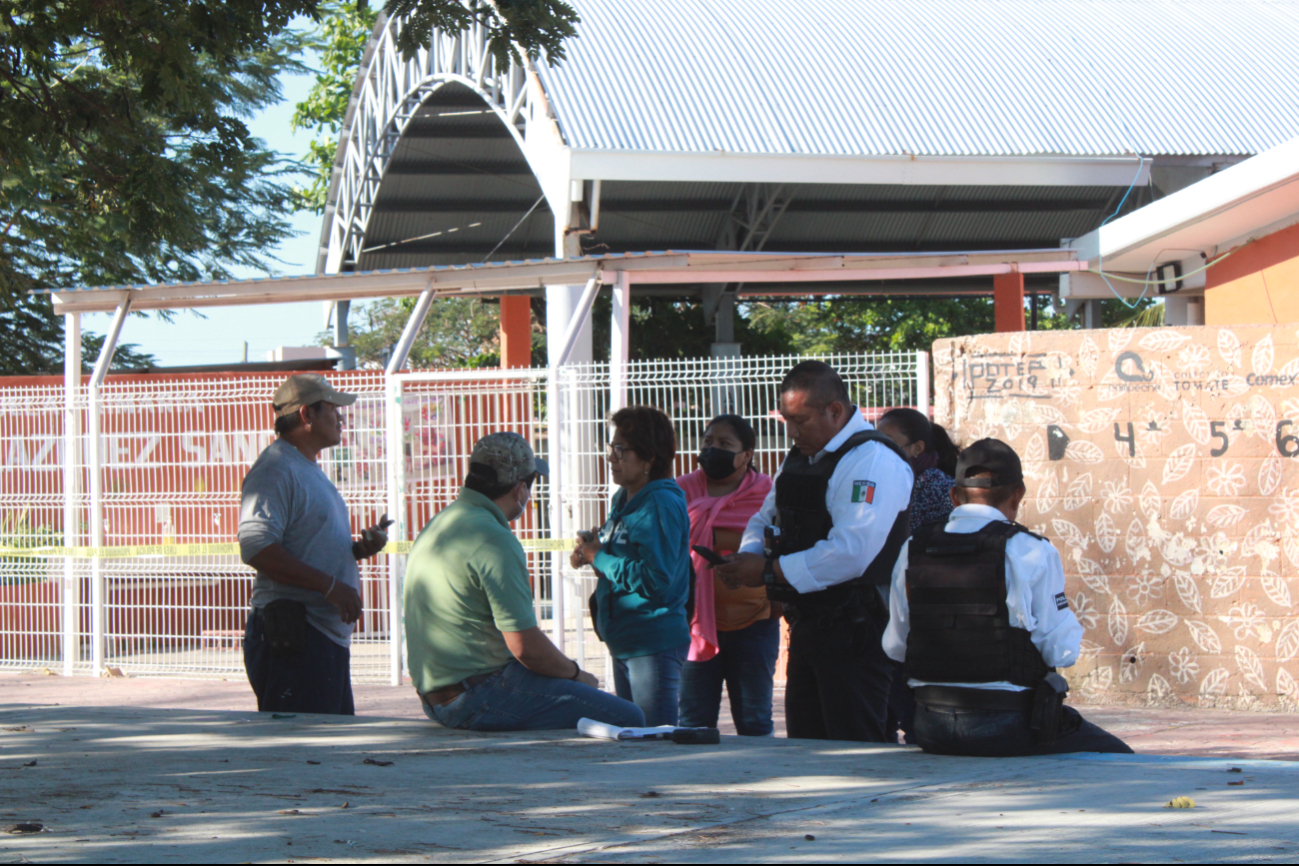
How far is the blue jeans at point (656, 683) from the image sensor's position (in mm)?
5035

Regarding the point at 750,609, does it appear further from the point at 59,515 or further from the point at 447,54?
the point at 447,54

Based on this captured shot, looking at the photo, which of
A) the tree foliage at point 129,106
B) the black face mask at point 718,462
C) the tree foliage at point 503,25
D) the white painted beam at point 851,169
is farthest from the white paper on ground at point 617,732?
the white painted beam at point 851,169

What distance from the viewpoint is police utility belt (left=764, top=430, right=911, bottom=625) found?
4.64 m

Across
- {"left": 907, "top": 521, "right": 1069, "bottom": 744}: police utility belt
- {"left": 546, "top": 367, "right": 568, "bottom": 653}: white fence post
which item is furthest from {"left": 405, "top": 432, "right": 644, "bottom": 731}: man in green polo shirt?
{"left": 546, "top": 367, "right": 568, "bottom": 653}: white fence post

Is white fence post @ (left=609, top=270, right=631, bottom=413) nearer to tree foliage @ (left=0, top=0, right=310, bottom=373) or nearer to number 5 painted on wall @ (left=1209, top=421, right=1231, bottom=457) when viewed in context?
tree foliage @ (left=0, top=0, right=310, bottom=373)

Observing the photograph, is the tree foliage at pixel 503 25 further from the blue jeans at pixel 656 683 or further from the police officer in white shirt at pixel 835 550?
the blue jeans at pixel 656 683

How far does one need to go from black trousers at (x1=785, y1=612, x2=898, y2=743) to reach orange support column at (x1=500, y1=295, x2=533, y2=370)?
63.8 feet

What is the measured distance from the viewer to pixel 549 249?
26.7 m

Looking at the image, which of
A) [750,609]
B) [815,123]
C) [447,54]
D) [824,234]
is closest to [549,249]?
[824,234]

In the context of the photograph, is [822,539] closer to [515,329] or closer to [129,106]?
[129,106]

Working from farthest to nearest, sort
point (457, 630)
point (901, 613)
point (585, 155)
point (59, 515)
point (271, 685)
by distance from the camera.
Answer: point (585, 155) < point (59, 515) < point (271, 685) < point (457, 630) < point (901, 613)

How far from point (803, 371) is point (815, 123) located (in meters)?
12.4

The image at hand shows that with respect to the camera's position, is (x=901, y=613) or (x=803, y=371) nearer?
(x=901, y=613)

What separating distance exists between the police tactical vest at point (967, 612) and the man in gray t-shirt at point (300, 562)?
237 centimetres
